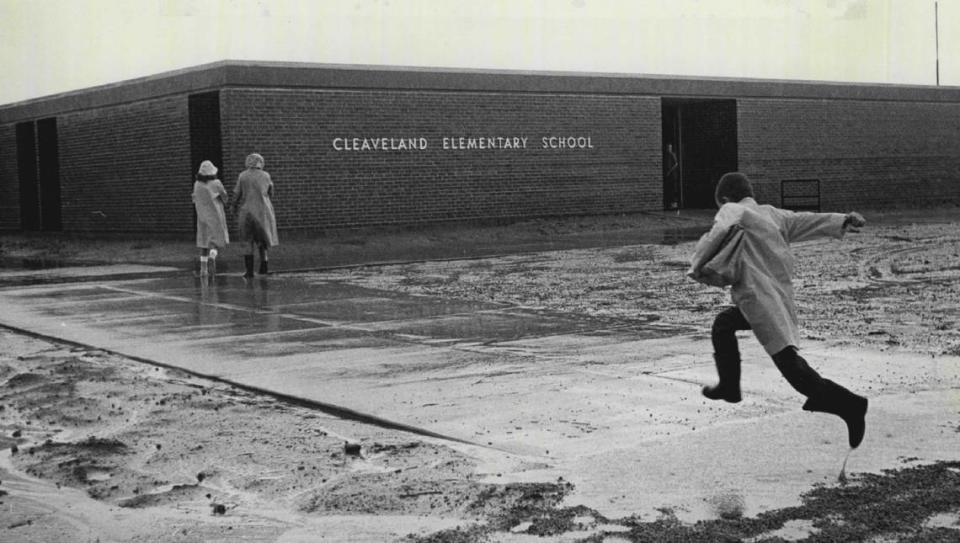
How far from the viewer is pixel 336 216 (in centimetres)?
2770

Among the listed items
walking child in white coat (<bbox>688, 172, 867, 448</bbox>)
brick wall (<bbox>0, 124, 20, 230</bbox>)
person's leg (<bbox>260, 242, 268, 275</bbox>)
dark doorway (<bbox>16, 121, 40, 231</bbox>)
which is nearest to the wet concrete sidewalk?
walking child in white coat (<bbox>688, 172, 867, 448</bbox>)

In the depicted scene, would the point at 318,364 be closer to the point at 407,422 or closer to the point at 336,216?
the point at 407,422

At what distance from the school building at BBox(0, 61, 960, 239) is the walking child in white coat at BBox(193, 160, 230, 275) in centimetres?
739

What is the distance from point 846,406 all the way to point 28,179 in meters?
34.8

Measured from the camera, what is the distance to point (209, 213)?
61.4ft

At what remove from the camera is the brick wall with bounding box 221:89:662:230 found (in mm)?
26750

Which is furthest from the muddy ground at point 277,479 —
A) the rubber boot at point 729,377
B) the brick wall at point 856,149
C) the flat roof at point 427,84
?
the brick wall at point 856,149

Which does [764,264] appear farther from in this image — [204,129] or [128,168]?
[128,168]

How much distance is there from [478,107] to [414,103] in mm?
1891

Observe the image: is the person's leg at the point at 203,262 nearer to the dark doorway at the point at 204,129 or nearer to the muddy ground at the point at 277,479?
the muddy ground at the point at 277,479

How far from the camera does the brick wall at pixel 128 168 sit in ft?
91.5

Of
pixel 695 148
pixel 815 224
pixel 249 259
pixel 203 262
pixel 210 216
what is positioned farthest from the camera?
pixel 695 148

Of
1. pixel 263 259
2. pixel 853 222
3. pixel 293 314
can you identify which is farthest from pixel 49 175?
pixel 853 222

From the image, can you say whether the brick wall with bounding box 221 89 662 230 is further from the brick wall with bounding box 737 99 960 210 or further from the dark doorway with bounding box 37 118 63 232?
the dark doorway with bounding box 37 118 63 232
